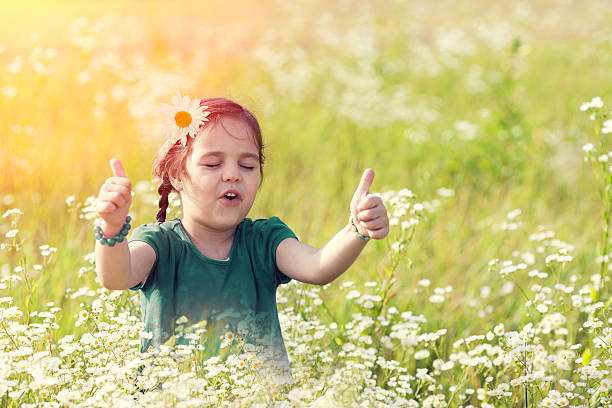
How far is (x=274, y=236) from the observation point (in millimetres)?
2463

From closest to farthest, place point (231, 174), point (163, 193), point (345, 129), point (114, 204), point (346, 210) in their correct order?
point (114, 204)
point (231, 174)
point (163, 193)
point (346, 210)
point (345, 129)

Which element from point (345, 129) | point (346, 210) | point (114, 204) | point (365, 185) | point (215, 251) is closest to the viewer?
point (114, 204)

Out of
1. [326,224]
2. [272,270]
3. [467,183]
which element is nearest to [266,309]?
[272,270]

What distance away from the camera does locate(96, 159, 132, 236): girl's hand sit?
192cm

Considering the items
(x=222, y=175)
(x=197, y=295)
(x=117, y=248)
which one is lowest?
(x=197, y=295)

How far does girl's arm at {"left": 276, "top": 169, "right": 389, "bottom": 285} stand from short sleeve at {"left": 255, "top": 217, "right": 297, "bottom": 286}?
2cm

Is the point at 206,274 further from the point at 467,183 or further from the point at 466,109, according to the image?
the point at 466,109

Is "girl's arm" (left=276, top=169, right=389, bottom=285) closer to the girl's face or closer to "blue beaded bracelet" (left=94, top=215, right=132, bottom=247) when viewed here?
the girl's face

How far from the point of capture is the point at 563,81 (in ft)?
27.0

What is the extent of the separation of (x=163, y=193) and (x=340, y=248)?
2.84 feet

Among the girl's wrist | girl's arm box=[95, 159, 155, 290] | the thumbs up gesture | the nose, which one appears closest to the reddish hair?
the nose

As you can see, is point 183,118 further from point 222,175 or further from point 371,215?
point 371,215

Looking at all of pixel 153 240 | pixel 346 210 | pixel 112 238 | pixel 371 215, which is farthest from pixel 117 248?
pixel 346 210

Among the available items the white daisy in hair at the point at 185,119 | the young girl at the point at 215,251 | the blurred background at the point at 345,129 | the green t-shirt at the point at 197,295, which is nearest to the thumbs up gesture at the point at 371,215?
the young girl at the point at 215,251
